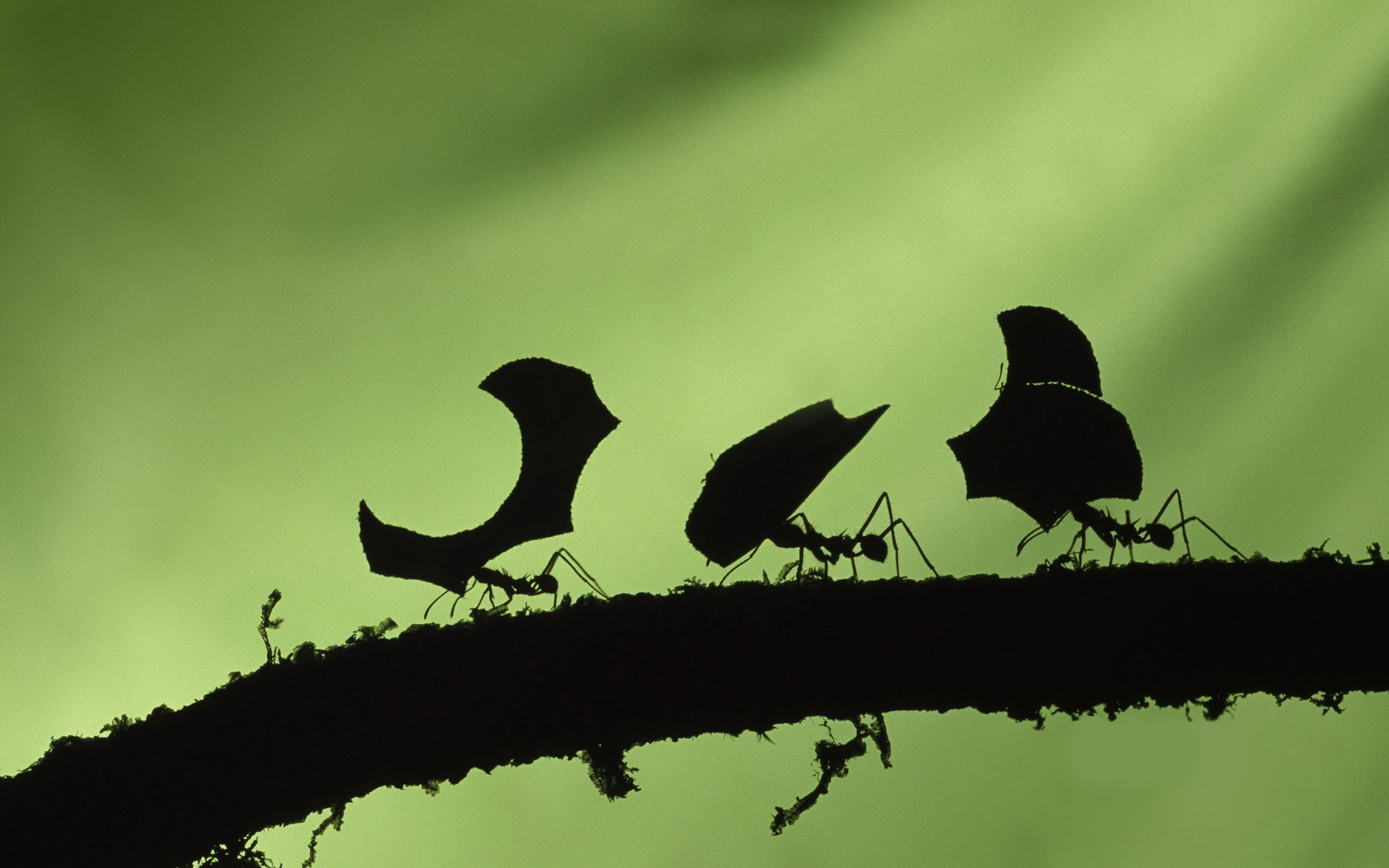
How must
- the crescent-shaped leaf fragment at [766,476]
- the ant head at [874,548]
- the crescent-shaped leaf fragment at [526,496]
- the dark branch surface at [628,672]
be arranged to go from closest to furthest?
1. the dark branch surface at [628,672]
2. the crescent-shaped leaf fragment at [766,476]
3. the crescent-shaped leaf fragment at [526,496]
4. the ant head at [874,548]

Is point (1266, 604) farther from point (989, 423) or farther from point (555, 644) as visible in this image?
point (555, 644)

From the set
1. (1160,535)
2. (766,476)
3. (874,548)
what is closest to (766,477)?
(766,476)

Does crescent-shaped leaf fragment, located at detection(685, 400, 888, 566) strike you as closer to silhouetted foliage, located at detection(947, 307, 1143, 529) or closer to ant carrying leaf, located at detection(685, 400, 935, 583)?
ant carrying leaf, located at detection(685, 400, 935, 583)

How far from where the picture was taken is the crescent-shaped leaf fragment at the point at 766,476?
2180mm

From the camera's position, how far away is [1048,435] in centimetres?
236

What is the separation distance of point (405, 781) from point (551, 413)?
981mm

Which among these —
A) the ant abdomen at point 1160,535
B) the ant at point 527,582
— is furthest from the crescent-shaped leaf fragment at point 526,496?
the ant abdomen at point 1160,535

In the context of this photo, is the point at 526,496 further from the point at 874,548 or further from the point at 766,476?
the point at 874,548

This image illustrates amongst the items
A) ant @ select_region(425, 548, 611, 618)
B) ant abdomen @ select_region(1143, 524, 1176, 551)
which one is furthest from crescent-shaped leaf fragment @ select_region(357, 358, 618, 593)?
ant abdomen @ select_region(1143, 524, 1176, 551)

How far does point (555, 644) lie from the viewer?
2.02 metres

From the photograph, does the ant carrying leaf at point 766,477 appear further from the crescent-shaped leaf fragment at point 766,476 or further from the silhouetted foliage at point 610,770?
the silhouetted foliage at point 610,770

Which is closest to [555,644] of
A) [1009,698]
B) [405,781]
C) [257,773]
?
[405,781]

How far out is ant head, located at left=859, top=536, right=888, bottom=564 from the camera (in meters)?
3.44

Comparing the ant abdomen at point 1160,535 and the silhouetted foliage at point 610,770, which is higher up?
the ant abdomen at point 1160,535
